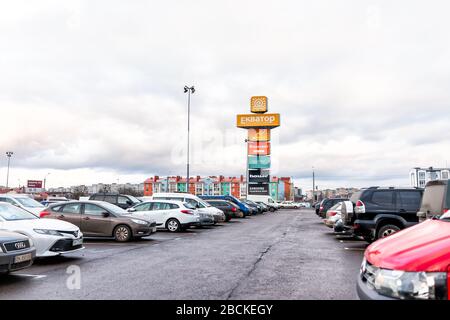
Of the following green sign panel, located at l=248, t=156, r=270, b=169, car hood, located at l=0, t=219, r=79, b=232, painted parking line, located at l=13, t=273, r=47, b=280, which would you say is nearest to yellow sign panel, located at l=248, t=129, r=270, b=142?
green sign panel, located at l=248, t=156, r=270, b=169

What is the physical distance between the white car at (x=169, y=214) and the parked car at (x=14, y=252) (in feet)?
35.2

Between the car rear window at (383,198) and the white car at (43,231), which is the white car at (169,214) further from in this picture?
the car rear window at (383,198)

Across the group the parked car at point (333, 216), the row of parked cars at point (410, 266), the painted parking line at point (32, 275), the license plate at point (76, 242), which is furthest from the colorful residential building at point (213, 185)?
the row of parked cars at point (410, 266)

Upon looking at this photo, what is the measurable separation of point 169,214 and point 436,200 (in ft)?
40.8

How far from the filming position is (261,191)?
8031 cm

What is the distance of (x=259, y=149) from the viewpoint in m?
82.4

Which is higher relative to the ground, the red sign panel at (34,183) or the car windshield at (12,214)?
the red sign panel at (34,183)

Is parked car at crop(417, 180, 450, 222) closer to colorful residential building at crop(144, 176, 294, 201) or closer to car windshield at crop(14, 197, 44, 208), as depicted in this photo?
car windshield at crop(14, 197, 44, 208)

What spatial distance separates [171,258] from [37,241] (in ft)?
10.00

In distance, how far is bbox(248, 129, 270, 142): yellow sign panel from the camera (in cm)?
8281

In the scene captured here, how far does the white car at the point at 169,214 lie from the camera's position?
17859mm

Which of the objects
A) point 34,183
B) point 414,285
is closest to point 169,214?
point 414,285
